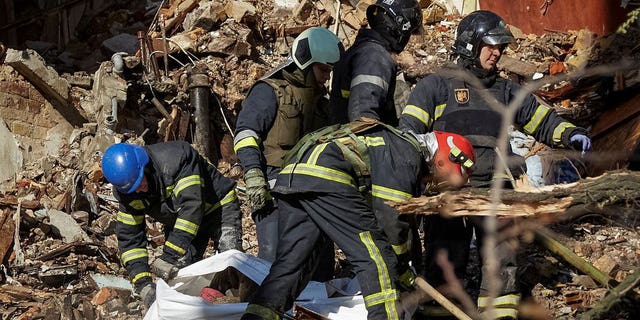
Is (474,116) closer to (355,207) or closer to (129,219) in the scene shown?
(355,207)

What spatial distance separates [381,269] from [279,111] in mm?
1570

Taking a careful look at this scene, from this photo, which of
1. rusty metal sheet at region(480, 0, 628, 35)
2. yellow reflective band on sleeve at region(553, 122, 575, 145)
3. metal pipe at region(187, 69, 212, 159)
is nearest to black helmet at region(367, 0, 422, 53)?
yellow reflective band on sleeve at region(553, 122, 575, 145)

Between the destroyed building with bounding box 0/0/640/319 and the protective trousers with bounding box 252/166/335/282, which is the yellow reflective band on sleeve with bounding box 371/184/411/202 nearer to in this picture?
the protective trousers with bounding box 252/166/335/282

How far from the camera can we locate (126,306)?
262 inches

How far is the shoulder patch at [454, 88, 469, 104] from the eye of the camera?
241 inches

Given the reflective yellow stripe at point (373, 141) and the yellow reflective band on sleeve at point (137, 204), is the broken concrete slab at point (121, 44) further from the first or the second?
the reflective yellow stripe at point (373, 141)

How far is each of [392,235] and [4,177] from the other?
5.44 meters

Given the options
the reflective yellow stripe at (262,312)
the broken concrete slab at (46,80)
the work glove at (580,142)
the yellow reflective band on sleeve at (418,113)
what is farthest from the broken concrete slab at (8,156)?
the work glove at (580,142)

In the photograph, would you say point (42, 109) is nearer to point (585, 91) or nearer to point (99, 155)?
point (99, 155)

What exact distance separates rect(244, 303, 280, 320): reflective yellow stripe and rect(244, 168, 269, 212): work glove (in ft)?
3.25

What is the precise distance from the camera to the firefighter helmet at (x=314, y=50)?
6.19 meters

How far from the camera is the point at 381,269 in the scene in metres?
5.03

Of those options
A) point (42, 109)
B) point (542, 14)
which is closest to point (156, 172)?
point (42, 109)

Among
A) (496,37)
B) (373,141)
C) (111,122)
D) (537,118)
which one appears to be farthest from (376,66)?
(111,122)
